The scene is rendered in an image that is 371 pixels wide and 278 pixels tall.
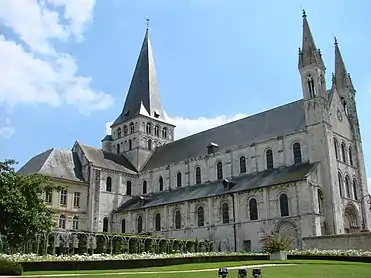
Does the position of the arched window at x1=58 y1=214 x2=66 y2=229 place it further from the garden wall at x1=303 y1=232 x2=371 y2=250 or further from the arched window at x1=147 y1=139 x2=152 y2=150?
the garden wall at x1=303 y1=232 x2=371 y2=250

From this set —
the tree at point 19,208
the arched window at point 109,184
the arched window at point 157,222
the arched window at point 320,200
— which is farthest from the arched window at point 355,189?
the tree at point 19,208

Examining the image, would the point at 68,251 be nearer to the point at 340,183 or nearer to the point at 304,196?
the point at 304,196

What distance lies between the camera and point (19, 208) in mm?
28391

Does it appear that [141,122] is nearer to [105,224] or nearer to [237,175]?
[105,224]

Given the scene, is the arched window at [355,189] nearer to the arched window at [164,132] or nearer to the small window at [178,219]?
the small window at [178,219]

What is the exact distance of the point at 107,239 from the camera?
4144 cm

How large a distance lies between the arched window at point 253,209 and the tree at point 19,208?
20.3m

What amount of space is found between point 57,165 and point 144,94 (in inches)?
725

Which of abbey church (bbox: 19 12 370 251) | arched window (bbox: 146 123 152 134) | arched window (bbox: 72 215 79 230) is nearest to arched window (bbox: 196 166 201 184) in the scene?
abbey church (bbox: 19 12 370 251)

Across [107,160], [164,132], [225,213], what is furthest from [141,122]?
[225,213]

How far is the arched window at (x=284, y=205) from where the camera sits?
40062mm

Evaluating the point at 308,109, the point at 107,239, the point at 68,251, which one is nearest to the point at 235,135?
the point at 308,109

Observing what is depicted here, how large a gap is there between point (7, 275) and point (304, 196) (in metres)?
28.0

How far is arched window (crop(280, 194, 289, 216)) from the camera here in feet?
131
